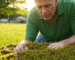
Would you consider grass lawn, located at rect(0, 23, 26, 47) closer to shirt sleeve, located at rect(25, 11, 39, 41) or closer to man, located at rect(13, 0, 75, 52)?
shirt sleeve, located at rect(25, 11, 39, 41)

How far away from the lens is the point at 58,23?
2367 mm

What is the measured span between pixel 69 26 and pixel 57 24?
0.26 metres

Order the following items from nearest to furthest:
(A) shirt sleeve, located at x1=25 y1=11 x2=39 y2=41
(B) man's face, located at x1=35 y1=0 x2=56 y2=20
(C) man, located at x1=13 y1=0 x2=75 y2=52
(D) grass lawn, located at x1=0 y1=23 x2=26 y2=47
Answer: (B) man's face, located at x1=35 y1=0 x2=56 y2=20 < (C) man, located at x1=13 y1=0 x2=75 y2=52 < (A) shirt sleeve, located at x1=25 y1=11 x2=39 y2=41 < (D) grass lawn, located at x1=0 y1=23 x2=26 y2=47

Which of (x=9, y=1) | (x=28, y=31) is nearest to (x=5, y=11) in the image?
(x=9, y=1)

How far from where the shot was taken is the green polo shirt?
228 cm

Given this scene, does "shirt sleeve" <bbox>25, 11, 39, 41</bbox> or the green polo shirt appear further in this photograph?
"shirt sleeve" <bbox>25, 11, 39, 41</bbox>

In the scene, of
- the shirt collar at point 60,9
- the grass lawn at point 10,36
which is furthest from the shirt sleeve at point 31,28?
the grass lawn at point 10,36

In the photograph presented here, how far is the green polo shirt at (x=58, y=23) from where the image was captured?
2.28 metres

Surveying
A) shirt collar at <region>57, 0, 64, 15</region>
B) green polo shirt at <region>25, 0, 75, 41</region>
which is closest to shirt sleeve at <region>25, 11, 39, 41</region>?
green polo shirt at <region>25, 0, 75, 41</region>

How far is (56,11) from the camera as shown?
231 centimetres

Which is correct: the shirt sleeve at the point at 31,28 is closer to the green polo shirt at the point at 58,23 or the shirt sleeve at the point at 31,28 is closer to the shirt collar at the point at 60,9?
the green polo shirt at the point at 58,23

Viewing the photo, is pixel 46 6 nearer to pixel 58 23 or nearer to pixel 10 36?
pixel 58 23

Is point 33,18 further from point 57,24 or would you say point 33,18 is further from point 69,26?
point 69,26

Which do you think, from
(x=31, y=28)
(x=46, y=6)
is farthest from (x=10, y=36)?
(x=46, y=6)
